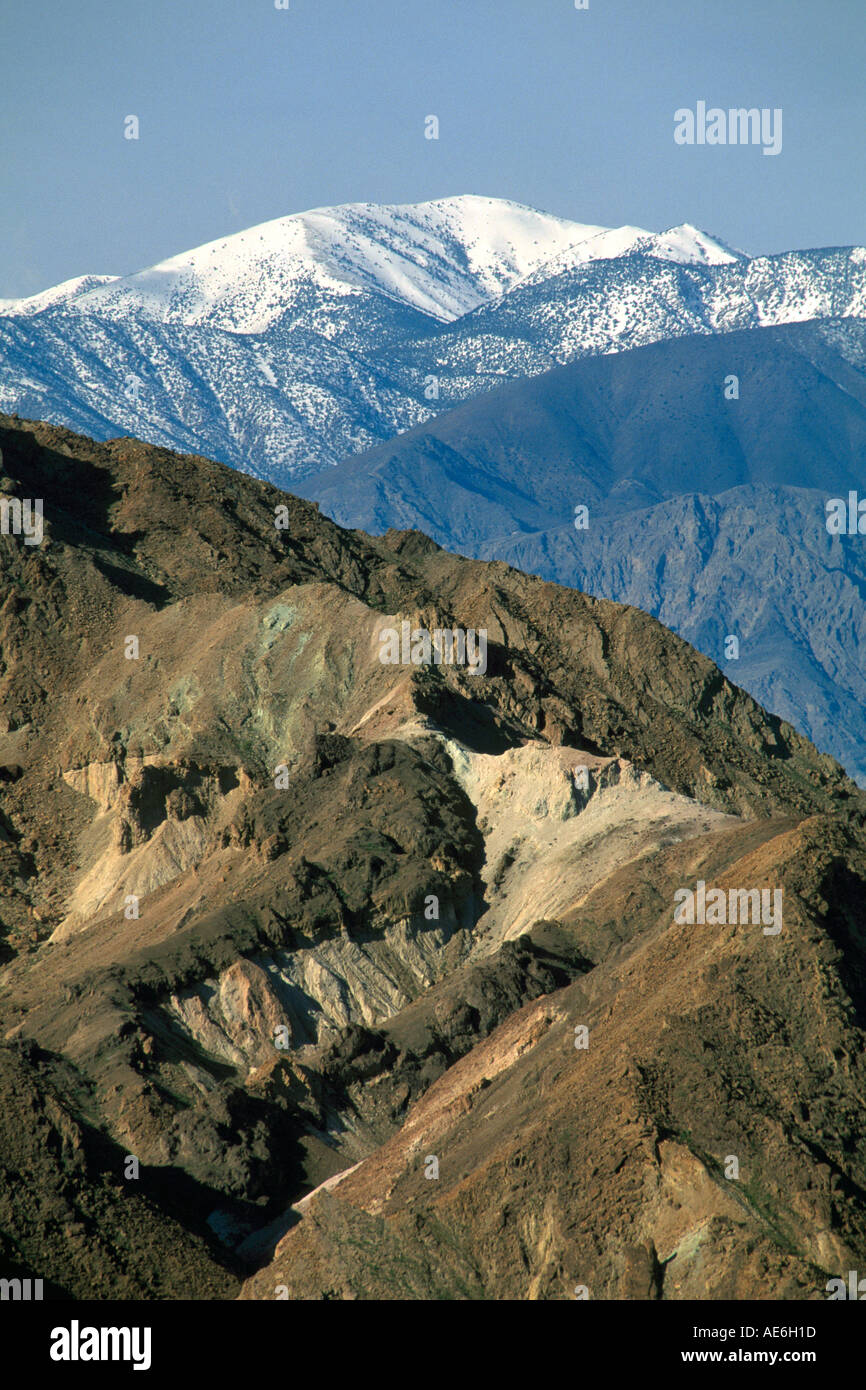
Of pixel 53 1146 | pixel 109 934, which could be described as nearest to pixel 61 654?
pixel 109 934

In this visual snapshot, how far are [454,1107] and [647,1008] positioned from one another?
5.41 meters

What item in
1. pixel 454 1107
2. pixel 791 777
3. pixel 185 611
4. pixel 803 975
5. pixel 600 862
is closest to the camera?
pixel 803 975

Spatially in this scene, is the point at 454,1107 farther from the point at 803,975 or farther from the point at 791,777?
the point at 791,777

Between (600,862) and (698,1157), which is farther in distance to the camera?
(600,862)

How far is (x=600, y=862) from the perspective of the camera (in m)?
54.4

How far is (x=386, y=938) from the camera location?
5281 centimetres

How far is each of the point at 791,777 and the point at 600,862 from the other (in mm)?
29302

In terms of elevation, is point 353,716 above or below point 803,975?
above

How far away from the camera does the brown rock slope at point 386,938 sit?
Result: 35.5 metres

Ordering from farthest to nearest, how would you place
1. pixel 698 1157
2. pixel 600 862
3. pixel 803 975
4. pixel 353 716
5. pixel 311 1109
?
pixel 353 716 → pixel 600 862 → pixel 311 1109 → pixel 803 975 → pixel 698 1157

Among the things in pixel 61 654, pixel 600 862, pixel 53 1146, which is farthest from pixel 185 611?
pixel 53 1146

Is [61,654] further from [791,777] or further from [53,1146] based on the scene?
[53,1146]

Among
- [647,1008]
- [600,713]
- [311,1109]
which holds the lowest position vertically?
[311,1109]

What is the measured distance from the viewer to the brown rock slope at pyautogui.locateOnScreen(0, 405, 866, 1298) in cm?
3553
